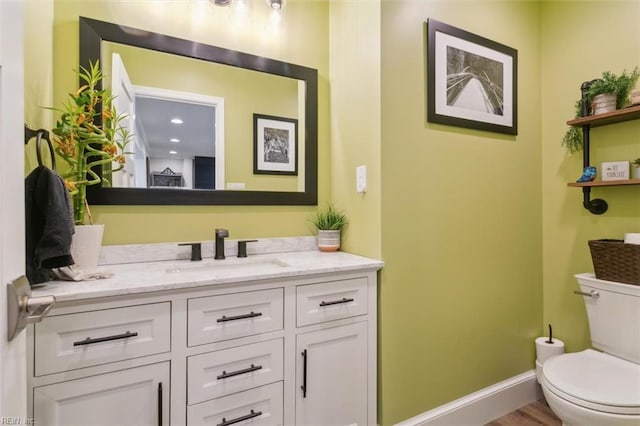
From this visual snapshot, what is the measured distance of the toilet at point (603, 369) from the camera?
1.19 m

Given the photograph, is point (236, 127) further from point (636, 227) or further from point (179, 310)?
point (636, 227)

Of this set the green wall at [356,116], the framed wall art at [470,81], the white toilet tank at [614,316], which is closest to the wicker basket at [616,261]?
the white toilet tank at [614,316]

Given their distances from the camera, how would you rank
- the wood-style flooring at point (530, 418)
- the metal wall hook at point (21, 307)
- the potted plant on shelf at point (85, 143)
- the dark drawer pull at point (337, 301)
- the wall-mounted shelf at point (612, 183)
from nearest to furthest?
the metal wall hook at point (21, 307)
the potted plant on shelf at point (85, 143)
the dark drawer pull at point (337, 301)
the wall-mounted shelf at point (612, 183)
the wood-style flooring at point (530, 418)

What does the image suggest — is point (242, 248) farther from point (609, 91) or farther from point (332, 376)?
point (609, 91)

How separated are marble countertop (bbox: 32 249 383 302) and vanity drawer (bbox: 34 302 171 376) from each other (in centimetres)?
7

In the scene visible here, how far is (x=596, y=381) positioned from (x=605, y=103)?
133cm

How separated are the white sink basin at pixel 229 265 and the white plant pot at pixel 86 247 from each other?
0.27 metres

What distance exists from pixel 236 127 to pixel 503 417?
223 cm

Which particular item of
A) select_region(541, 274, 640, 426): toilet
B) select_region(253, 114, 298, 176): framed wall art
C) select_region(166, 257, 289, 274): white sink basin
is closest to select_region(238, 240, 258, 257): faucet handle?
select_region(166, 257, 289, 274): white sink basin

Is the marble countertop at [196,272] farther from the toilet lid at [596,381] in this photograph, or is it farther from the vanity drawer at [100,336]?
the toilet lid at [596,381]

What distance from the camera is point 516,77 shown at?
6.41 ft

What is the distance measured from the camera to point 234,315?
4.00 ft

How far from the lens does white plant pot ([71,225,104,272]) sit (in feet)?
4.07

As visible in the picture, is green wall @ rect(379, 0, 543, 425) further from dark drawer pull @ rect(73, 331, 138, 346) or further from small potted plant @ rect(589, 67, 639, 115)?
dark drawer pull @ rect(73, 331, 138, 346)
